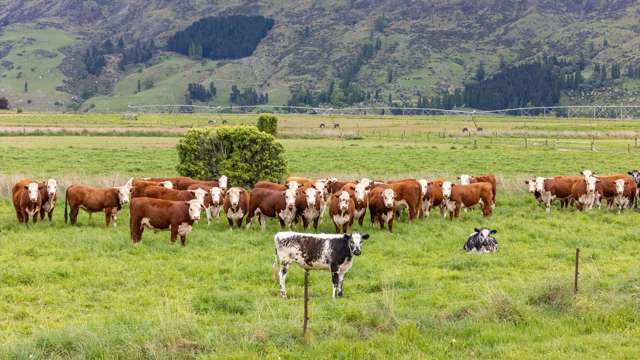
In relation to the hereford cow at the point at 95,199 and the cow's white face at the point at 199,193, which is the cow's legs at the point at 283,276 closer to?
the cow's white face at the point at 199,193

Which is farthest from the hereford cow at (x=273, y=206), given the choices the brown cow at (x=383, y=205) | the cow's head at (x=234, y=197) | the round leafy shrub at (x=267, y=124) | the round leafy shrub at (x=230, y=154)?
the round leafy shrub at (x=267, y=124)

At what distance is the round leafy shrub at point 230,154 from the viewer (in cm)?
3181

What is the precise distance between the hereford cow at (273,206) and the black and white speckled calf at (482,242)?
6306 millimetres

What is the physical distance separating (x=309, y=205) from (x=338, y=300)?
8.93 meters

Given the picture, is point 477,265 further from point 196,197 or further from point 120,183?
point 120,183

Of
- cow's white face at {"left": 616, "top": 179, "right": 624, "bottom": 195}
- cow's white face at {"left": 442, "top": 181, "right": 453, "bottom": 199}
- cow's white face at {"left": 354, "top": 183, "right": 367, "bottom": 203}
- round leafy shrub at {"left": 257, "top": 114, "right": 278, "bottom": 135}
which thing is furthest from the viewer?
round leafy shrub at {"left": 257, "top": 114, "right": 278, "bottom": 135}

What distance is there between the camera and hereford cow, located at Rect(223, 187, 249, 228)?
2352cm

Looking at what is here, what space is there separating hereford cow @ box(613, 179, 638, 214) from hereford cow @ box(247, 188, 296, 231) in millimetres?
13949

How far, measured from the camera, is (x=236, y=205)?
77.9 feet

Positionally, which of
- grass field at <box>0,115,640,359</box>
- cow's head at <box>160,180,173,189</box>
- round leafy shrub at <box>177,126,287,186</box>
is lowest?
grass field at <box>0,115,640,359</box>

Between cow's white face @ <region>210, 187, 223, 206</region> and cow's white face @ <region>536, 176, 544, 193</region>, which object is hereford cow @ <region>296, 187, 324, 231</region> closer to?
cow's white face @ <region>210, 187, 223, 206</region>

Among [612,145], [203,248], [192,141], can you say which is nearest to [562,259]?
[203,248]

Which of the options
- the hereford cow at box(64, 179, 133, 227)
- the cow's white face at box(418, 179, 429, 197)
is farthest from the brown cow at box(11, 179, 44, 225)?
the cow's white face at box(418, 179, 429, 197)

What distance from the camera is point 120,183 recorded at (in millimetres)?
30188
